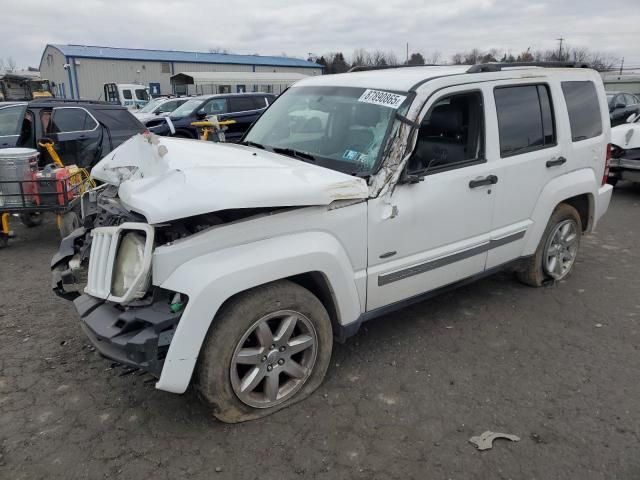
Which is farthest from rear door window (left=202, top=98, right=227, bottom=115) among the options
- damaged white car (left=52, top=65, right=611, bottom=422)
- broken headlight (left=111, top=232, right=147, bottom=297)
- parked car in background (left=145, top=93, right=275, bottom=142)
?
broken headlight (left=111, top=232, right=147, bottom=297)

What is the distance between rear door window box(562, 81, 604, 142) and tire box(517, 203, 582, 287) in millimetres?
694

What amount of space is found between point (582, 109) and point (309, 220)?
127 inches

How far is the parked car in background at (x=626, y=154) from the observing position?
8.68 metres

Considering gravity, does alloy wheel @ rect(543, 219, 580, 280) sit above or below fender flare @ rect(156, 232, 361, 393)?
below

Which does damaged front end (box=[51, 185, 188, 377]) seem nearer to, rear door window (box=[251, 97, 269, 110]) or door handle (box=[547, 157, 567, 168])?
door handle (box=[547, 157, 567, 168])

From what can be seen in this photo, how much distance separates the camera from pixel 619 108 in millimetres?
14305

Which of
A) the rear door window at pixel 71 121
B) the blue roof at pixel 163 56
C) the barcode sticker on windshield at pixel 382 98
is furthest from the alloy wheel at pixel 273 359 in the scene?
the blue roof at pixel 163 56

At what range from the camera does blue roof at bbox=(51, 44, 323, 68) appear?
44.2m

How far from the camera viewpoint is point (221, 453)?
2.65m

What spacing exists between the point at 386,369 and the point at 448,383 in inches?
16.9

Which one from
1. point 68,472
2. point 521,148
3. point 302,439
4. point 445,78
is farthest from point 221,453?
point 521,148

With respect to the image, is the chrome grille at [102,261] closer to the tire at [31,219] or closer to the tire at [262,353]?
the tire at [262,353]

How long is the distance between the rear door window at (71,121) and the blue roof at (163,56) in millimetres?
40642

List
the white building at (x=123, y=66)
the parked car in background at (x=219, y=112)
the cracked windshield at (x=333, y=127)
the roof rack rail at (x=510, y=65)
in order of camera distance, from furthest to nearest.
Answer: the white building at (x=123, y=66), the parked car in background at (x=219, y=112), the roof rack rail at (x=510, y=65), the cracked windshield at (x=333, y=127)
